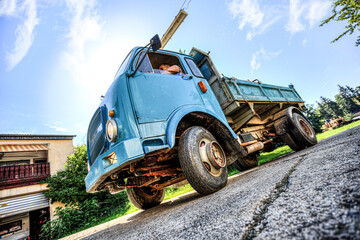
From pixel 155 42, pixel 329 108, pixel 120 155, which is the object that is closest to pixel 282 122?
pixel 155 42

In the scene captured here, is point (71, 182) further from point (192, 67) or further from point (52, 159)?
point (192, 67)

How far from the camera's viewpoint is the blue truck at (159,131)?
1902mm

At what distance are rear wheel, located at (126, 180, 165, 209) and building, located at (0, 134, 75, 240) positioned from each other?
8.57 meters

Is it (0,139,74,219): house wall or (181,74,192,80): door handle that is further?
(0,139,74,219): house wall

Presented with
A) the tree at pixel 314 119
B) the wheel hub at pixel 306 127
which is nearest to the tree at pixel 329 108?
the tree at pixel 314 119

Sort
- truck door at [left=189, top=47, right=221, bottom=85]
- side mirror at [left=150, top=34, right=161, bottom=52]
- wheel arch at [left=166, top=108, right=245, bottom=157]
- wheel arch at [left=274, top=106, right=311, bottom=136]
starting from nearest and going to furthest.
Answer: side mirror at [left=150, top=34, right=161, bottom=52], wheel arch at [left=166, top=108, right=245, bottom=157], truck door at [left=189, top=47, right=221, bottom=85], wheel arch at [left=274, top=106, right=311, bottom=136]

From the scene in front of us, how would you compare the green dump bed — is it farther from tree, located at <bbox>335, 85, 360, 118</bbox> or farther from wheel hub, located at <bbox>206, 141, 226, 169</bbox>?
tree, located at <bbox>335, 85, 360, 118</bbox>

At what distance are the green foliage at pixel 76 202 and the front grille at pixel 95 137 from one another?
18.8ft

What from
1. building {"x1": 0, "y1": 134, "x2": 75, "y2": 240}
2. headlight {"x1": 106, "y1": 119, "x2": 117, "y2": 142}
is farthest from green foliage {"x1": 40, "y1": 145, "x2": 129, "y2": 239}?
headlight {"x1": 106, "y1": 119, "x2": 117, "y2": 142}

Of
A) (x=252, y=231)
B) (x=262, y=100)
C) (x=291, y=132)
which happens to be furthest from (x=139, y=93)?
(x=291, y=132)

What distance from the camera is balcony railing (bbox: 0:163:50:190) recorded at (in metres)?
8.98

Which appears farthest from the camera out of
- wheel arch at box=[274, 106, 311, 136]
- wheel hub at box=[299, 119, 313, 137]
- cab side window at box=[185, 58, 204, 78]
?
wheel hub at box=[299, 119, 313, 137]

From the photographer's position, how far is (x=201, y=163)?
197 centimetres

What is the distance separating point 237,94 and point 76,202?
898 cm
